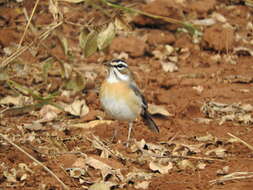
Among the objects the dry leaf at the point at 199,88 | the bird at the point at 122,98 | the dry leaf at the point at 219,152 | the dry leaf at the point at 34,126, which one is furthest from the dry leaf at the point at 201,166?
the dry leaf at the point at 199,88

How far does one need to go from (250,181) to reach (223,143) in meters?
1.47

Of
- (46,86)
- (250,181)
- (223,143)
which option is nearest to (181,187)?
(250,181)

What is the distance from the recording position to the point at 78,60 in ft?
36.0

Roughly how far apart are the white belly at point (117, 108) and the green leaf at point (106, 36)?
1.71 m

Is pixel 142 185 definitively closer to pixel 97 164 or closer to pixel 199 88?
pixel 97 164

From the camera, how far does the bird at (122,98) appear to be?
8.07m

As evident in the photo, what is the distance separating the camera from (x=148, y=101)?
30.8 ft

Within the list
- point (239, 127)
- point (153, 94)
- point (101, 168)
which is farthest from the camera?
point (153, 94)

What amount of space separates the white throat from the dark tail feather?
1.89 ft

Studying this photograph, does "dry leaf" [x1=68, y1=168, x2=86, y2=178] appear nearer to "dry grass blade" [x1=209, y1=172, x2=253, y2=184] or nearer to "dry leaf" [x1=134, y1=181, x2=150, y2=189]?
"dry leaf" [x1=134, y1=181, x2=150, y2=189]

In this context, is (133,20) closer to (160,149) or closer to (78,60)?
(78,60)

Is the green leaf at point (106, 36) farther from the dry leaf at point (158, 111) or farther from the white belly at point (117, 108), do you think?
the dry leaf at point (158, 111)

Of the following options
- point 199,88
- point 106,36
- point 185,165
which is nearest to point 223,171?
point 185,165

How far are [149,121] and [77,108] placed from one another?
1.22 meters
